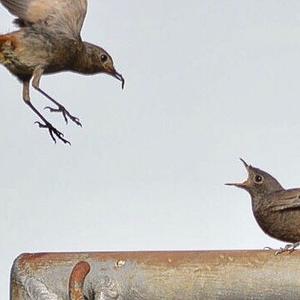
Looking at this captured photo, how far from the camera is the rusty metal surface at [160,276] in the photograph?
274cm

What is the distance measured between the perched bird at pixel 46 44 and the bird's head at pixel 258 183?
4.88 feet

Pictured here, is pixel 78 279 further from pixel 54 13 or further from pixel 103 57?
pixel 103 57

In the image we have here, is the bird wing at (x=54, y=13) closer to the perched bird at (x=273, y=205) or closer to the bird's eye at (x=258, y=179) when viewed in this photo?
the perched bird at (x=273, y=205)

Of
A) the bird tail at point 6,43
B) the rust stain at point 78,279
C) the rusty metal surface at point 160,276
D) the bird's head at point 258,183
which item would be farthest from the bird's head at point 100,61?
the rust stain at point 78,279

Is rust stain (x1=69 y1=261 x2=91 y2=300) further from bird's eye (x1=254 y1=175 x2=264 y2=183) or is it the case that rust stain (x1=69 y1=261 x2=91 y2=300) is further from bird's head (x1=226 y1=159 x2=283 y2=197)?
bird's eye (x1=254 y1=175 x2=264 y2=183)

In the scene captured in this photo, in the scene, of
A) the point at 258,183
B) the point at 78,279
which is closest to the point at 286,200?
the point at 258,183

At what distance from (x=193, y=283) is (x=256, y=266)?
175 mm

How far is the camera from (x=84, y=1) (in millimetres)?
9312

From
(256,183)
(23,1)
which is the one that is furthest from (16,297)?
(23,1)

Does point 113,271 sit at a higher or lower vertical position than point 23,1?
lower

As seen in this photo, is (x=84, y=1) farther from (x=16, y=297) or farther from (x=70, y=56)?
(x=16, y=297)

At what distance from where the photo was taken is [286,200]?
25.1 ft

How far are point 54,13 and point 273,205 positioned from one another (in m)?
2.83

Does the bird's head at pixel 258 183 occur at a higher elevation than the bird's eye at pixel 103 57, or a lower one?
lower
